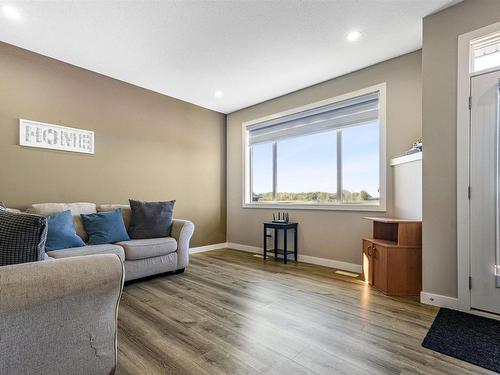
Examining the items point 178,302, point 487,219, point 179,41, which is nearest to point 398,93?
point 487,219

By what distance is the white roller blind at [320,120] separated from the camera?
3.53 metres

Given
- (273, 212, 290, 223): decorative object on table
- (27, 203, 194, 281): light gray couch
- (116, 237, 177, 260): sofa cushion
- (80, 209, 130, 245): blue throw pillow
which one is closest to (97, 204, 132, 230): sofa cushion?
(27, 203, 194, 281): light gray couch

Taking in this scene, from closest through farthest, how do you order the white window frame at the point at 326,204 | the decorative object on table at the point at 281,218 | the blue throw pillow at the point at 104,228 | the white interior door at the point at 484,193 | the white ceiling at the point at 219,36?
1. the white interior door at the point at 484,193
2. the white ceiling at the point at 219,36
3. the blue throw pillow at the point at 104,228
4. the white window frame at the point at 326,204
5. the decorative object on table at the point at 281,218

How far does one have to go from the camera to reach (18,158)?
118 inches

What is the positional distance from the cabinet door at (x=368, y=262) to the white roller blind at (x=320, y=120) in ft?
5.48

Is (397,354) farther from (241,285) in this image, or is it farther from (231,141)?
(231,141)

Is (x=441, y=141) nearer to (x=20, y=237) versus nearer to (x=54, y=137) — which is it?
(x=20, y=237)

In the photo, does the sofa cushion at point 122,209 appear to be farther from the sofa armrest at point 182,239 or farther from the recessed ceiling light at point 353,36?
the recessed ceiling light at point 353,36

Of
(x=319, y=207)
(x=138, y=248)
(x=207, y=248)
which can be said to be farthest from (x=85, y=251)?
(x=319, y=207)

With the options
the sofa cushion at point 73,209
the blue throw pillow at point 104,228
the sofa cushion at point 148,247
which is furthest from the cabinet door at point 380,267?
the sofa cushion at point 73,209

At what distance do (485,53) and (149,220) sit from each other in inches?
155

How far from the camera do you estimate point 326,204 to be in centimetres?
388

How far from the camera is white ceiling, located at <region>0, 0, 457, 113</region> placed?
7.79 ft

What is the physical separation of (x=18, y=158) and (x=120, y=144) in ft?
3.90
